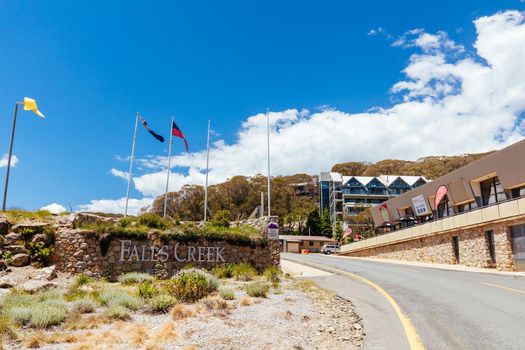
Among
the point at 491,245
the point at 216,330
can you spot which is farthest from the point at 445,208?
the point at 216,330

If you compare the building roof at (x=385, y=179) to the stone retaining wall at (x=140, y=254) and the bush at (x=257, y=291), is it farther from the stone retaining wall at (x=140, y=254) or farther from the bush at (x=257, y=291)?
the bush at (x=257, y=291)

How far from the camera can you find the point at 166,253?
1792cm

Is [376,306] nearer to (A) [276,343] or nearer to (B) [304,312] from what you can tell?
(B) [304,312]

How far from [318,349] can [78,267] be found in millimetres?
13578

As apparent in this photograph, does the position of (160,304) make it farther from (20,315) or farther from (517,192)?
(517,192)

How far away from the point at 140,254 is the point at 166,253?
3.79 feet

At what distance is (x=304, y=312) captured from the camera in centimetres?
884

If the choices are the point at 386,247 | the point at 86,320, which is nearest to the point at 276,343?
the point at 86,320

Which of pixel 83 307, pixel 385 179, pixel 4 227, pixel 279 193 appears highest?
pixel 385 179

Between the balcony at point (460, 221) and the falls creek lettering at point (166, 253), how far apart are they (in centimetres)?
1728

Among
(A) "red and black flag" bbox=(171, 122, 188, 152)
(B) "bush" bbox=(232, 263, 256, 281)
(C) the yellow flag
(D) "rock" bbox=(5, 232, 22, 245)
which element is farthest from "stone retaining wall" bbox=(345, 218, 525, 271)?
(C) the yellow flag

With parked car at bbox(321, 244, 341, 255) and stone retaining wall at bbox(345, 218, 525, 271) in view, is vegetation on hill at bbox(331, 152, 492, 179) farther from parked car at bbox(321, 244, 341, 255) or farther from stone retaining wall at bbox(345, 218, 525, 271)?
stone retaining wall at bbox(345, 218, 525, 271)

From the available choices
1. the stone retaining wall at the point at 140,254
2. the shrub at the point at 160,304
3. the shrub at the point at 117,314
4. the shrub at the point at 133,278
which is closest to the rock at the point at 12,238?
the stone retaining wall at the point at 140,254

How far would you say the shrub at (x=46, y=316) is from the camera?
7.31 metres
